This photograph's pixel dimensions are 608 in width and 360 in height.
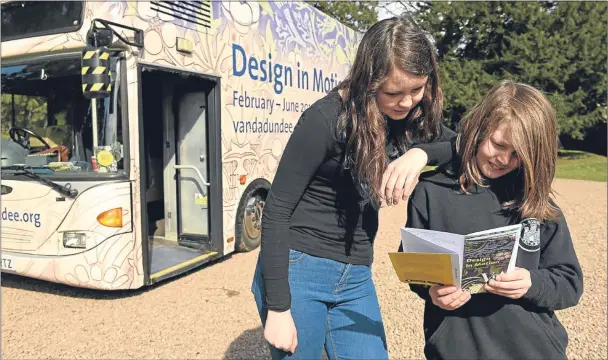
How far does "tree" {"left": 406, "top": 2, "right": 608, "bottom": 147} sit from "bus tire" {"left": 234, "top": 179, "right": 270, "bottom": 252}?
49.3 ft

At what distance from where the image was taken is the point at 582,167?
19.6 metres

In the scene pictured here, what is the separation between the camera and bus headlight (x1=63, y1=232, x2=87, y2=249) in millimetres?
4332

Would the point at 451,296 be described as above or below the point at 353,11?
below

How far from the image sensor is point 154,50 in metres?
4.60

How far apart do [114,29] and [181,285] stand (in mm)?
2579

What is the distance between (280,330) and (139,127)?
324cm

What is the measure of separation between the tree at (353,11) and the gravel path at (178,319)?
16.7 metres

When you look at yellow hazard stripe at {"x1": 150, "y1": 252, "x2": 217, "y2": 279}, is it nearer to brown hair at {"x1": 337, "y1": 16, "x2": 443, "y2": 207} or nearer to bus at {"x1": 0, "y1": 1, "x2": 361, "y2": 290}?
bus at {"x1": 0, "y1": 1, "x2": 361, "y2": 290}

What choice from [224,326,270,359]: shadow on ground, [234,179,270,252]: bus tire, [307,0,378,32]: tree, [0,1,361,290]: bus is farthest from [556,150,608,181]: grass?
[224,326,270,359]: shadow on ground

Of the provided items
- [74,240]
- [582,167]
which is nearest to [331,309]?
[74,240]

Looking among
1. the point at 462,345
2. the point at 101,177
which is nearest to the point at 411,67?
the point at 462,345

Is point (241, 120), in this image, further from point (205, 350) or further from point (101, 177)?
point (205, 350)

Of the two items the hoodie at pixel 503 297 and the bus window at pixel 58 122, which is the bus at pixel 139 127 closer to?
the bus window at pixel 58 122

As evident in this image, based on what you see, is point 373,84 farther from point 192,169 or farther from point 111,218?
point 192,169
